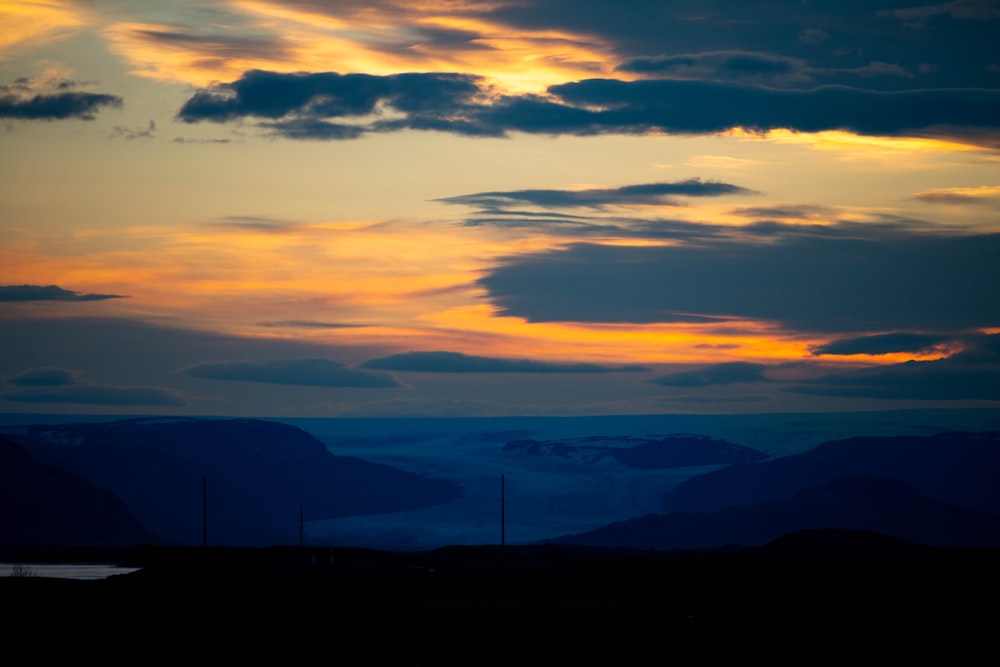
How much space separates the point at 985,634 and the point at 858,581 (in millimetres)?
16321

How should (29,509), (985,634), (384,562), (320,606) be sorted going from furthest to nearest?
(29,509) < (384,562) < (320,606) < (985,634)

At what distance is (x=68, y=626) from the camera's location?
4772cm

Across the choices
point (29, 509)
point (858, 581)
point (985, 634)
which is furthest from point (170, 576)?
point (29, 509)

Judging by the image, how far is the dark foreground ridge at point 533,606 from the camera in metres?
45.6

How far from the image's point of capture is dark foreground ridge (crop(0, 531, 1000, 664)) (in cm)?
4562

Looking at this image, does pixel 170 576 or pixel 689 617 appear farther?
pixel 170 576

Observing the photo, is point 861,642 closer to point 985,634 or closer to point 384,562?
point 985,634

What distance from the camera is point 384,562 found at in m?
97.6

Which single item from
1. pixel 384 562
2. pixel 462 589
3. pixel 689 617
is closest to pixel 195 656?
pixel 689 617

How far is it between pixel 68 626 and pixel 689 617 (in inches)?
844

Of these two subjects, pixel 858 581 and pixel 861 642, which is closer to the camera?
pixel 861 642

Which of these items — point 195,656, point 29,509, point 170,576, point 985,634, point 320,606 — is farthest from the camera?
point 29,509

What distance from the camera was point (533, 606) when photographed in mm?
54969

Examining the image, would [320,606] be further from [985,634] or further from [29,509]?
[29,509]
